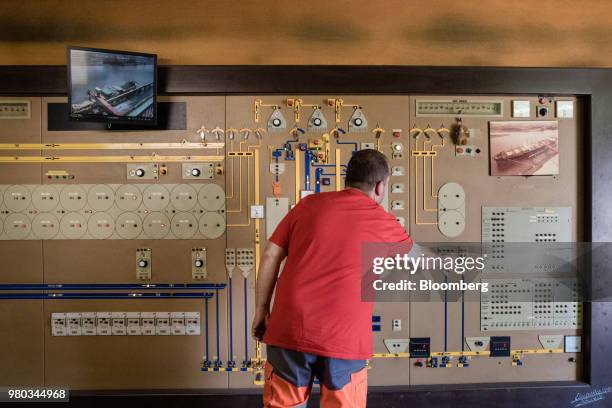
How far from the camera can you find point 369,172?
1565 mm

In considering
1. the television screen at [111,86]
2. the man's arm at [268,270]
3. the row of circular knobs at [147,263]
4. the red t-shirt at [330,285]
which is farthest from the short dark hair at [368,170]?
the television screen at [111,86]

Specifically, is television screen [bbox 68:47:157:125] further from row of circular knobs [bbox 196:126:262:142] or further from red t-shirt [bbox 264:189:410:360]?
red t-shirt [bbox 264:189:410:360]

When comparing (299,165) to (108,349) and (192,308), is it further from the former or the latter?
(108,349)

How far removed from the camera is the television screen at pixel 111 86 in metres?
2.26

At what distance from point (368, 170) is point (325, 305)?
23.8 inches

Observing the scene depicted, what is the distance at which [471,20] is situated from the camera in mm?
2607

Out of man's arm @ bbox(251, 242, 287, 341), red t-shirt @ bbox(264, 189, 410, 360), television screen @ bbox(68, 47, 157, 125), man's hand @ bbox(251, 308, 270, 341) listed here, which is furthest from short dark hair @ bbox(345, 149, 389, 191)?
television screen @ bbox(68, 47, 157, 125)

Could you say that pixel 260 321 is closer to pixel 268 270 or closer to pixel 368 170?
pixel 268 270

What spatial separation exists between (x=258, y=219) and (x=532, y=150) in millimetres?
2018

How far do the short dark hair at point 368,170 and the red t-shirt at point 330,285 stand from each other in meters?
0.12

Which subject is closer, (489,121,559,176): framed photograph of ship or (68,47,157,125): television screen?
(68,47,157,125): television screen

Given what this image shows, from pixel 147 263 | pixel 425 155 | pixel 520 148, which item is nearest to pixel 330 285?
pixel 425 155

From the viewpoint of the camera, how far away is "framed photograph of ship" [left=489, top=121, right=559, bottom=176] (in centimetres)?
254

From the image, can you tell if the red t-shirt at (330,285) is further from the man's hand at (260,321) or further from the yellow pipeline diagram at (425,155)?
the yellow pipeline diagram at (425,155)
